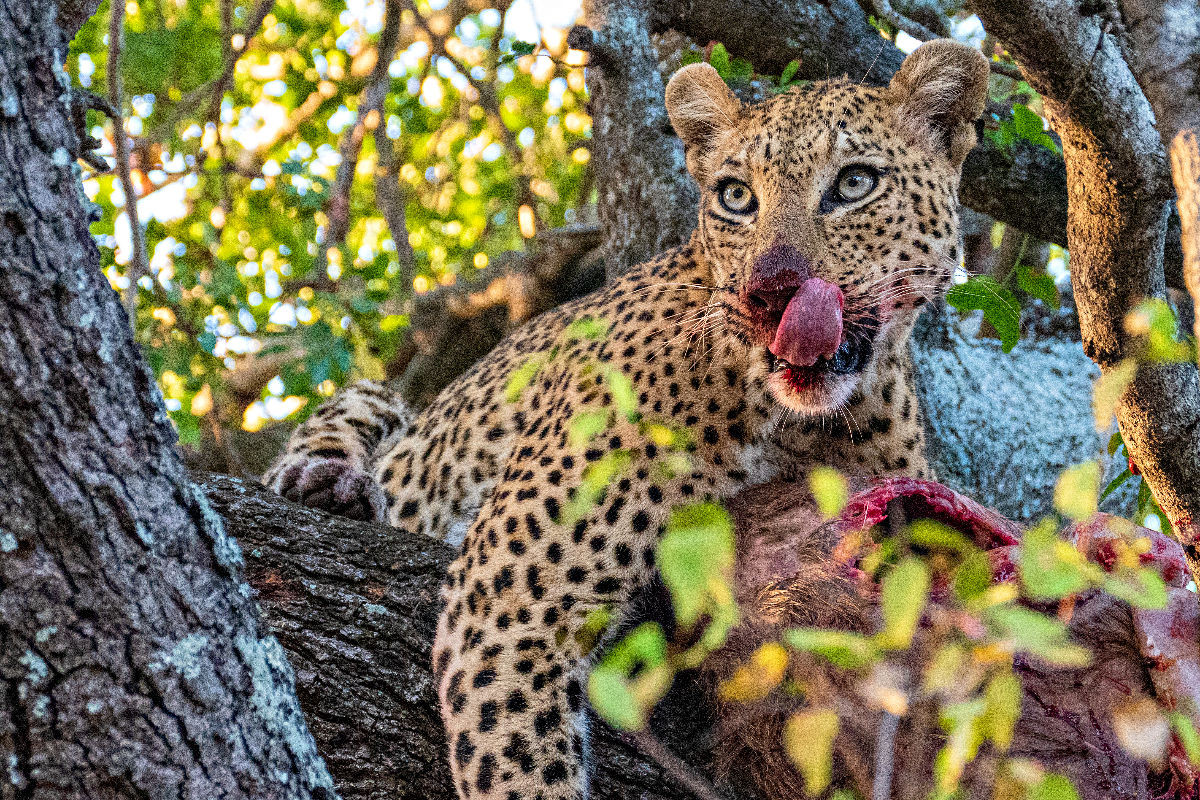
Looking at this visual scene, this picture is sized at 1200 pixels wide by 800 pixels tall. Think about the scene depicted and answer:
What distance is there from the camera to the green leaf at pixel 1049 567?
162 cm

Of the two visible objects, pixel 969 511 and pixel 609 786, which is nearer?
pixel 969 511

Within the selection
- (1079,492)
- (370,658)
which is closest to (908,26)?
(370,658)

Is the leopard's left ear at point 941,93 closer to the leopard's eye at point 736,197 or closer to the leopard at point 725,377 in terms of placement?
the leopard at point 725,377

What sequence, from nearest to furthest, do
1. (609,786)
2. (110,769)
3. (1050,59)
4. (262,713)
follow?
(110,769) → (262,713) → (1050,59) → (609,786)

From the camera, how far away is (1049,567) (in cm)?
166

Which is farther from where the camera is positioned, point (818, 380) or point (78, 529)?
point (818, 380)

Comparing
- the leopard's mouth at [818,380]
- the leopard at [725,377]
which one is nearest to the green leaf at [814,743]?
the leopard at [725,377]

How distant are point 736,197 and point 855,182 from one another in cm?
42

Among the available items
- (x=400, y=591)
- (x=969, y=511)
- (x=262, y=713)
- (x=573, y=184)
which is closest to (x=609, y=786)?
(x=400, y=591)

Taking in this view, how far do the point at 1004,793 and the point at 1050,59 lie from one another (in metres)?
2.02

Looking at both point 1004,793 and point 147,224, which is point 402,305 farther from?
point 1004,793

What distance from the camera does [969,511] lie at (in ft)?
11.1

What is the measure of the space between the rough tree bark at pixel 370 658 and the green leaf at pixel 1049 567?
86.9 inches

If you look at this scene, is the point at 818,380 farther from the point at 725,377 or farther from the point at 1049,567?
the point at 1049,567
